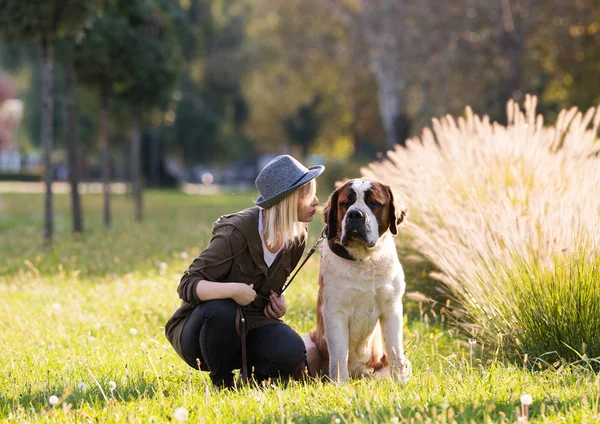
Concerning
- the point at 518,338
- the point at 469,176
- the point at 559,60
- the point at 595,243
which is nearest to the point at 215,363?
the point at 518,338

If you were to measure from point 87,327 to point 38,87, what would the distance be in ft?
123

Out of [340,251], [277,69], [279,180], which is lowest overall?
[340,251]

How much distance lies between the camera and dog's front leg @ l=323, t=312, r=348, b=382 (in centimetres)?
471

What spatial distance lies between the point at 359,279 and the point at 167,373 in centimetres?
144

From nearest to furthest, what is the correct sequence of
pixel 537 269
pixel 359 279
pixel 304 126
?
pixel 359 279 < pixel 537 269 < pixel 304 126

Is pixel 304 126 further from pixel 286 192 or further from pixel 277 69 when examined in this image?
pixel 286 192

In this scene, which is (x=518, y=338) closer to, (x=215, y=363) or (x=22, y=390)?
(x=215, y=363)

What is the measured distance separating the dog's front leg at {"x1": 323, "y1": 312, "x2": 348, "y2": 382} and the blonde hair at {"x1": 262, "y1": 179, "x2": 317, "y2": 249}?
1.76 feet

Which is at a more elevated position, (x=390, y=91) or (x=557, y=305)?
(x=390, y=91)

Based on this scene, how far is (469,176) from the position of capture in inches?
306

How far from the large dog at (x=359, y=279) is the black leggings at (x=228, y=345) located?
0.24m

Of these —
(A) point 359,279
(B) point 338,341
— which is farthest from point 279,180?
(B) point 338,341

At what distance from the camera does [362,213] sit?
182 inches

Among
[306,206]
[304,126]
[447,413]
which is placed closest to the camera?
[447,413]
